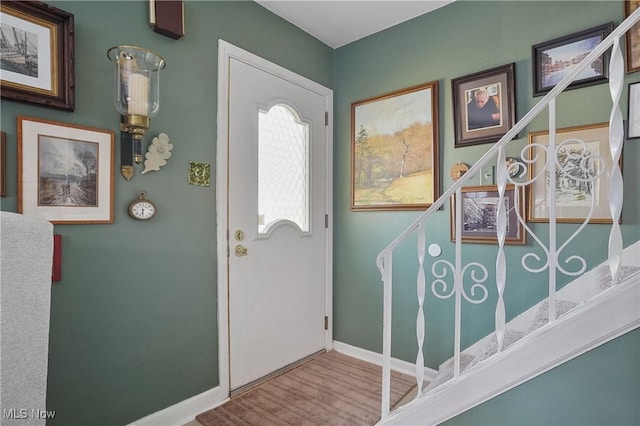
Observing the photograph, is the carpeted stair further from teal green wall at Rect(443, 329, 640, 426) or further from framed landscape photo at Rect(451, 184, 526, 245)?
framed landscape photo at Rect(451, 184, 526, 245)

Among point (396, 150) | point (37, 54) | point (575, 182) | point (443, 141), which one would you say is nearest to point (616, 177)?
point (575, 182)

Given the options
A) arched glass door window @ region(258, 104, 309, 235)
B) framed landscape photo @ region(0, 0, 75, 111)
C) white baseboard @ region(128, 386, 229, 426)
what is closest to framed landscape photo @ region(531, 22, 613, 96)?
arched glass door window @ region(258, 104, 309, 235)

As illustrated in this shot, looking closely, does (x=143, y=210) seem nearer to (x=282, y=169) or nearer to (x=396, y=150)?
(x=282, y=169)

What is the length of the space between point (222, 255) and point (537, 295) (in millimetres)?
1911

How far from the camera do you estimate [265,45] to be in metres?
2.25

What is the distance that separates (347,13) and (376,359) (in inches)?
104

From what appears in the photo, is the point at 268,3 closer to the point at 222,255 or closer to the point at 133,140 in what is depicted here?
the point at 133,140

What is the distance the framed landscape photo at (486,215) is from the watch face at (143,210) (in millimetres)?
1853

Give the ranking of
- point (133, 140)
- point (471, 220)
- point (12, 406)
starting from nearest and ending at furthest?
point (12, 406)
point (133, 140)
point (471, 220)

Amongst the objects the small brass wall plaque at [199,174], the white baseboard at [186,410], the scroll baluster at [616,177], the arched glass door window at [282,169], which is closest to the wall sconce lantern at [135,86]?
the small brass wall plaque at [199,174]

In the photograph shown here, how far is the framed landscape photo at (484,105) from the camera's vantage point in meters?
1.95

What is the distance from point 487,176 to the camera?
201 cm

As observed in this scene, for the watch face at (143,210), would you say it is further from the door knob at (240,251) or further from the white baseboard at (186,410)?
the white baseboard at (186,410)

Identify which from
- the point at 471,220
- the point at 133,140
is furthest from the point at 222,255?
the point at 471,220
